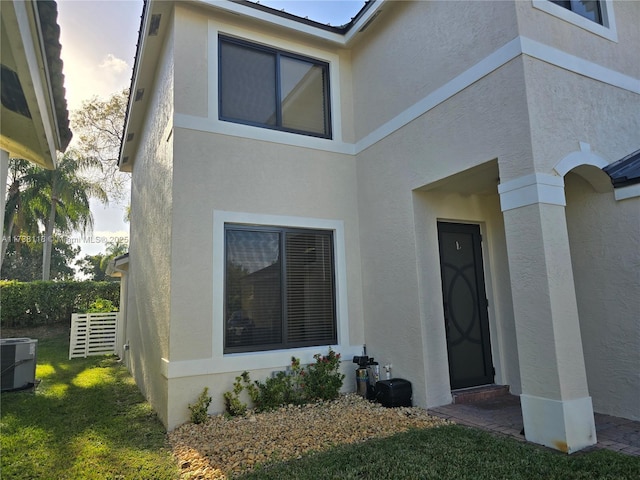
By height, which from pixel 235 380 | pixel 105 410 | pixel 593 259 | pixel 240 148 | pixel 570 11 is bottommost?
pixel 105 410

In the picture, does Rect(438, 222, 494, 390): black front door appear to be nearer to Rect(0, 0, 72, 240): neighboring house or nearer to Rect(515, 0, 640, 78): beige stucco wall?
Rect(515, 0, 640, 78): beige stucco wall

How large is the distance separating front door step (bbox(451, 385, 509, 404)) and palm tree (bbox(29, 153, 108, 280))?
22286mm

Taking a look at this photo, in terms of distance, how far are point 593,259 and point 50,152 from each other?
21.3 ft

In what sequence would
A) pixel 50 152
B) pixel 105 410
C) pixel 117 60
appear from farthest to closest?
pixel 117 60 < pixel 105 410 < pixel 50 152

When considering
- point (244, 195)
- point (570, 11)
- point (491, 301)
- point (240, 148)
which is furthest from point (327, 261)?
point (570, 11)

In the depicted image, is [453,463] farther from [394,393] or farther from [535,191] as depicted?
[535,191]

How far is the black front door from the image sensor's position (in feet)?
21.3

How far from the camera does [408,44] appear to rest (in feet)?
21.6

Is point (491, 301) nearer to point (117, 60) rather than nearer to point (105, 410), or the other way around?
point (105, 410)

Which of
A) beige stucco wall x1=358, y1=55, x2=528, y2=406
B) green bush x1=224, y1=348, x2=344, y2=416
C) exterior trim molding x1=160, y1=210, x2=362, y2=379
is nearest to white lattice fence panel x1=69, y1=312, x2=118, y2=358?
exterior trim molding x1=160, y1=210, x2=362, y2=379

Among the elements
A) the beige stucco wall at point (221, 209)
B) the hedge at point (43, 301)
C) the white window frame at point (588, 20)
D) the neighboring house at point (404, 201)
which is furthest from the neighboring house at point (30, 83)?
the hedge at point (43, 301)

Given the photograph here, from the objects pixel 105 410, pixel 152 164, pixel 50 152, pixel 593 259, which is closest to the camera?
pixel 50 152

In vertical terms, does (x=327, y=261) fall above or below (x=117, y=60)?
below

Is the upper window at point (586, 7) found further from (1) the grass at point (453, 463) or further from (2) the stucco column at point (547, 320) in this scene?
(1) the grass at point (453, 463)
